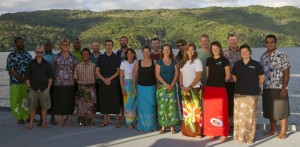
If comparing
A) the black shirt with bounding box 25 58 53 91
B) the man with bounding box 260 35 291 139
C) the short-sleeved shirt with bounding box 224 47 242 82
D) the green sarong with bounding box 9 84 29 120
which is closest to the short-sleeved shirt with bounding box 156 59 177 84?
the short-sleeved shirt with bounding box 224 47 242 82

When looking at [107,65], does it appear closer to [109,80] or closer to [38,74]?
[109,80]

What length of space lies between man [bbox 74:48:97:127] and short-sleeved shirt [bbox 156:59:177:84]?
1194 millimetres

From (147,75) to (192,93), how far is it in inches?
30.4

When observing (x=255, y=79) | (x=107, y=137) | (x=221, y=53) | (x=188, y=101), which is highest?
(x=221, y=53)

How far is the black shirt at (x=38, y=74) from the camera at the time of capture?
5.51 metres

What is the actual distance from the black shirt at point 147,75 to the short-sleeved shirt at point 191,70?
53 centimetres

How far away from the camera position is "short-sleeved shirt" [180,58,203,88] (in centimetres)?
492

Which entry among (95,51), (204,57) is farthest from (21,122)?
(204,57)

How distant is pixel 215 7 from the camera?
198750mm

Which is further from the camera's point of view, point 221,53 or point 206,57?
point 206,57

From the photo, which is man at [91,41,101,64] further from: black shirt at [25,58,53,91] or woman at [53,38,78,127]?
black shirt at [25,58,53,91]

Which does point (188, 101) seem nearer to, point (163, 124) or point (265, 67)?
point (163, 124)

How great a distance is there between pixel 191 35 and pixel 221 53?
132 m

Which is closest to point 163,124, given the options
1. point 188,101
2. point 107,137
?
point 188,101
